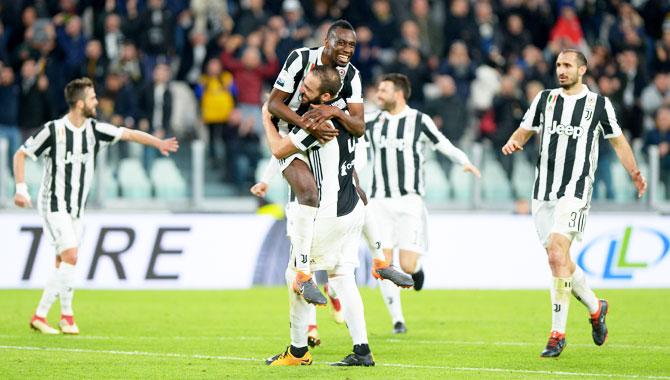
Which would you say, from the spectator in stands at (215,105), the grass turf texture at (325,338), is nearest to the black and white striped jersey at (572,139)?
the grass turf texture at (325,338)

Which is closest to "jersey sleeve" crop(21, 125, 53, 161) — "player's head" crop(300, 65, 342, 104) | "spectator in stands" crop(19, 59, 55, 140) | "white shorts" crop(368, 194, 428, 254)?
"white shorts" crop(368, 194, 428, 254)

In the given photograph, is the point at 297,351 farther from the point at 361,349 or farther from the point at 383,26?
the point at 383,26

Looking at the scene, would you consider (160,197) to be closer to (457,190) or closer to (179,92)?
(179,92)

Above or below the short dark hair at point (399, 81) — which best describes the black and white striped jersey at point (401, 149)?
below

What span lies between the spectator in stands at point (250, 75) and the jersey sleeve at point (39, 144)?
7.35 metres

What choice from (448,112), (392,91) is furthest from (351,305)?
(448,112)

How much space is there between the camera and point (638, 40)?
75.9 ft

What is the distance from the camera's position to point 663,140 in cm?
2039

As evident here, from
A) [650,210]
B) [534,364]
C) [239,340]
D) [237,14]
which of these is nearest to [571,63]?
[534,364]

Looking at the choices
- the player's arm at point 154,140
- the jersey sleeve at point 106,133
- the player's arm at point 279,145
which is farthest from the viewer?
the jersey sleeve at point 106,133

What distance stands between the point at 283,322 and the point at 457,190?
6.52m

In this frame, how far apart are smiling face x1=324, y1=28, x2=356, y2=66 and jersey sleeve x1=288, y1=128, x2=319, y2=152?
56cm

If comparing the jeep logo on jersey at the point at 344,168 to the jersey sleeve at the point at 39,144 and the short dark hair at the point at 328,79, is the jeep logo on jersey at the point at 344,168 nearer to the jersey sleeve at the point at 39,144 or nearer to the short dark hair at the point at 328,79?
the short dark hair at the point at 328,79

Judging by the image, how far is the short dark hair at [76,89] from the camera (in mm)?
12461
